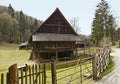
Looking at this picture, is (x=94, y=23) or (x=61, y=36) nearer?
(x=61, y=36)

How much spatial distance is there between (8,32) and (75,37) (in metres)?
A: 71.2

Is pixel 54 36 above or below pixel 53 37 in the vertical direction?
above

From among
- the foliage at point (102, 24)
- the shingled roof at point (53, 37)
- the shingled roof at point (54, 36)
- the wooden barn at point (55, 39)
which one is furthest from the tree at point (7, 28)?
Answer: the shingled roof at point (53, 37)

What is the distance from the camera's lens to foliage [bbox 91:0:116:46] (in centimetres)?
6234

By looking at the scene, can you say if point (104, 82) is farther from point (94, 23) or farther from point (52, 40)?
point (94, 23)

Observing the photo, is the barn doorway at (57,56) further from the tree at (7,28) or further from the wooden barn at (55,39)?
the tree at (7,28)

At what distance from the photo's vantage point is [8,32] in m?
106

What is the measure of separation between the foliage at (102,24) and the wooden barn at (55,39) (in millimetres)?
21360

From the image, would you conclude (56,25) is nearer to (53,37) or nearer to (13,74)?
(53,37)

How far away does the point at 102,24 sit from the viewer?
63.2 m

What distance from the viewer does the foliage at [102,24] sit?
62.3 m

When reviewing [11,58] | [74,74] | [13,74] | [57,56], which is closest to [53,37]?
[57,56]

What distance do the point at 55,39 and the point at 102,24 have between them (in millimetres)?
28998

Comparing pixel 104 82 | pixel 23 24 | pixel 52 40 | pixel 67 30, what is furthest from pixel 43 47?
pixel 23 24
